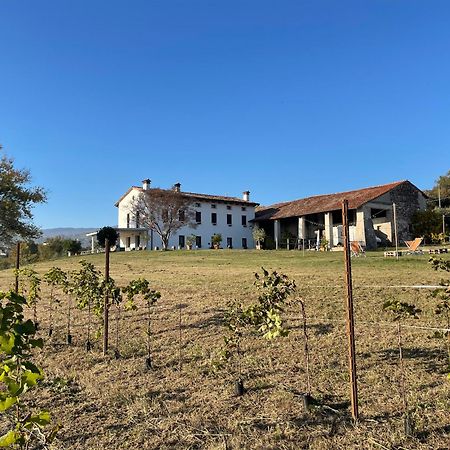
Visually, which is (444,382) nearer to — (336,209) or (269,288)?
(269,288)

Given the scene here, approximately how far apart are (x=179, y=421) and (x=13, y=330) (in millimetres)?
2385

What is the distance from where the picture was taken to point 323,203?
34.2m

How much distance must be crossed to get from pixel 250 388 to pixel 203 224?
117ft

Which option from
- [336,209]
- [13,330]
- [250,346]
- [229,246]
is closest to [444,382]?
[250,346]

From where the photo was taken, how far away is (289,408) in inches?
164

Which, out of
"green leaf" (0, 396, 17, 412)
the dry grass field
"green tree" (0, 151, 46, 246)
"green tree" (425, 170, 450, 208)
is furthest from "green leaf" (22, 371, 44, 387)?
"green tree" (425, 170, 450, 208)

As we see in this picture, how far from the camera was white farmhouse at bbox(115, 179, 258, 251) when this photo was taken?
128ft

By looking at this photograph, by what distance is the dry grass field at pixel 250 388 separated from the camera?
143 inches

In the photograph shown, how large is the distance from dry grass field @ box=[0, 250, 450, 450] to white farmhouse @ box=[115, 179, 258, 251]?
3066cm

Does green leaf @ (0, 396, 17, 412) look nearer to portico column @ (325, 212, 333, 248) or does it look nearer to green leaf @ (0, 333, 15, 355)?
green leaf @ (0, 333, 15, 355)

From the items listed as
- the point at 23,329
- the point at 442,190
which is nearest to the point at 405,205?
the point at 442,190

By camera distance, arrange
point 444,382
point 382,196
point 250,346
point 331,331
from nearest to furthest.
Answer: point 444,382, point 250,346, point 331,331, point 382,196

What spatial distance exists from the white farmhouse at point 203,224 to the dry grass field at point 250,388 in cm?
3066

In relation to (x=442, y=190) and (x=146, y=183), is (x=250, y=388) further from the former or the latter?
(x=442, y=190)
